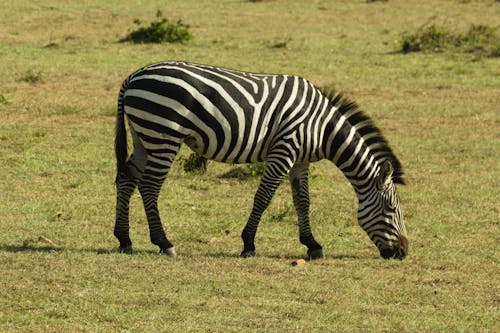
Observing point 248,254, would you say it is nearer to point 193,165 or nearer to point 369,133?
point 369,133

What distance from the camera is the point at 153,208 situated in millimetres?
8898

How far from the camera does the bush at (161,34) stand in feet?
72.0

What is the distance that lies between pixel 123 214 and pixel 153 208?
0.95 ft

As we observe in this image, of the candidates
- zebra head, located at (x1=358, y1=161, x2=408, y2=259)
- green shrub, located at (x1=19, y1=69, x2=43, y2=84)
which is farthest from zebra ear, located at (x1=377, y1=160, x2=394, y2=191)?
green shrub, located at (x1=19, y1=69, x2=43, y2=84)

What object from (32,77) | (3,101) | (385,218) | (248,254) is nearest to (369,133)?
(385,218)

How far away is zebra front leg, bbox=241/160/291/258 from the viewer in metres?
8.93

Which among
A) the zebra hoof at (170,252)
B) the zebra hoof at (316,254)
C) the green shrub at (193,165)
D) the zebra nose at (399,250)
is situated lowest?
the green shrub at (193,165)

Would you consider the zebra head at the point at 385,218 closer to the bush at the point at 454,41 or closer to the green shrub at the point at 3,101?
the green shrub at the point at 3,101

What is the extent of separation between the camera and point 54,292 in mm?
7418

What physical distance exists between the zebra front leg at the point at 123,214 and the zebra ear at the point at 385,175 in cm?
215

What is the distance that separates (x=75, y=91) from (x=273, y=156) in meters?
8.85

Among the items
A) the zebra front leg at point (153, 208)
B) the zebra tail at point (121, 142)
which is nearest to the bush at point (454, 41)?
the zebra tail at point (121, 142)

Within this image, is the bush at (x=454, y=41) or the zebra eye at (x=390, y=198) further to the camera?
the bush at (x=454, y=41)

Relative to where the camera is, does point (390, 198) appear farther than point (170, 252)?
Yes
